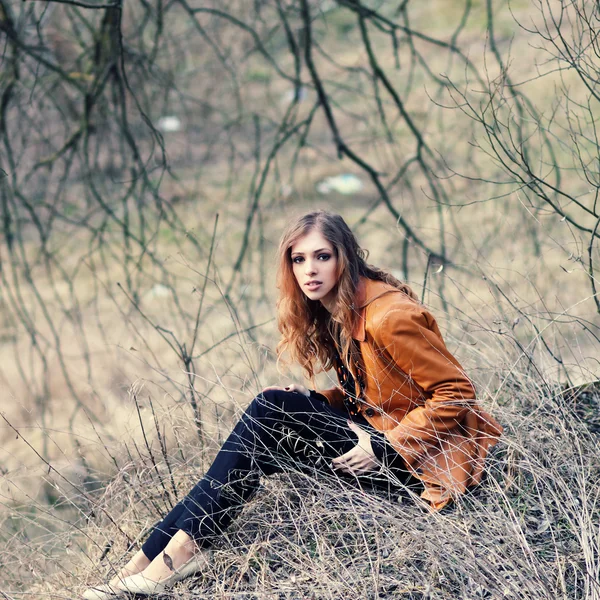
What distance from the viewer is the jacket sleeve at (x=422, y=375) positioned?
7.55ft

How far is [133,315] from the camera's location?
703cm

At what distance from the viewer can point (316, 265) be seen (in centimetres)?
249

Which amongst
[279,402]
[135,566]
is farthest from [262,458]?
[135,566]

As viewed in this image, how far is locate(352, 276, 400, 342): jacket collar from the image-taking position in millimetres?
2420

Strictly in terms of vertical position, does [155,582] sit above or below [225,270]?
below

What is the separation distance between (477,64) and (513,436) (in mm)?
8962

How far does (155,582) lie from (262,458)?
0.48 m

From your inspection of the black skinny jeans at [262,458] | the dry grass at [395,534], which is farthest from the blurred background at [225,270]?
the black skinny jeans at [262,458]

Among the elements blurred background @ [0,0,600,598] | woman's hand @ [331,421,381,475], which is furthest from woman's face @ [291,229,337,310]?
woman's hand @ [331,421,381,475]

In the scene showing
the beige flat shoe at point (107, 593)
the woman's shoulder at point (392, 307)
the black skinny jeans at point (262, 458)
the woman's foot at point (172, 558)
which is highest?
the woman's shoulder at point (392, 307)

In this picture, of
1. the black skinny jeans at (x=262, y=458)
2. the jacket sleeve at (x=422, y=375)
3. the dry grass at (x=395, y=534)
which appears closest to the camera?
the dry grass at (x=395, y=534)

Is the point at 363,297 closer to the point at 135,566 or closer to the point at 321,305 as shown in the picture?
the point at 321,305

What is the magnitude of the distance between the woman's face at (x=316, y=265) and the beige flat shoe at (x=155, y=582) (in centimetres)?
Result: 88

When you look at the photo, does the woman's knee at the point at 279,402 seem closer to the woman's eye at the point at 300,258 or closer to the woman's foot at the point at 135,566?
the woman's eye at the point at 300,258
